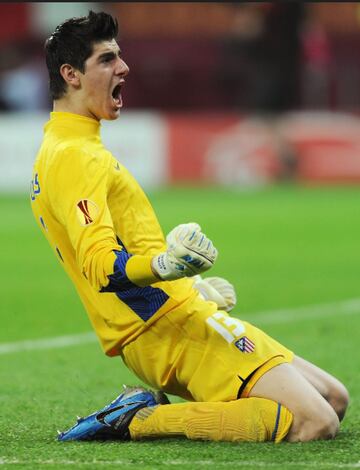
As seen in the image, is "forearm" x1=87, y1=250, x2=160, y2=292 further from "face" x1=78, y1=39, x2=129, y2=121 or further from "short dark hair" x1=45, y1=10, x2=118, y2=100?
"short dark hair" x1=45, y1=10, x2=118, y2=100

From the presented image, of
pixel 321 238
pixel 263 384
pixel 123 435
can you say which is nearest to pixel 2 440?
pixel 123 435

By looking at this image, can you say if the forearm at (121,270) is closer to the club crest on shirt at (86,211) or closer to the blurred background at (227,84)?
the club crest on shirt at (86,211)

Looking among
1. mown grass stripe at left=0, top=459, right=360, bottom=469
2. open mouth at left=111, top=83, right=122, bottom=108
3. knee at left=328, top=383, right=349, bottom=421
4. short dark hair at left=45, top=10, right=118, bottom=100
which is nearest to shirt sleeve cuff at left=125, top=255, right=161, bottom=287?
mown grass stripe at left=0, top=459, right=360, bottom=469

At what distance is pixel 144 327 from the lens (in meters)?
5.94

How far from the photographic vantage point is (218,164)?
2506 centimetres

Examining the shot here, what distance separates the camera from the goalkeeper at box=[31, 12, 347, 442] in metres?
5.83

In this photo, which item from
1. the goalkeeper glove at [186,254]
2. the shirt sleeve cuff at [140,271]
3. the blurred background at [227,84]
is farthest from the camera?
the blurred background at [227,84]

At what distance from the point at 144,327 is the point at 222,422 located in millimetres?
534

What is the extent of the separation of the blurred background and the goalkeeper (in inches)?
738

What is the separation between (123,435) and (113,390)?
1.57 metres

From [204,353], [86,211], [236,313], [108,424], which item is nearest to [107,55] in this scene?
[86,211]

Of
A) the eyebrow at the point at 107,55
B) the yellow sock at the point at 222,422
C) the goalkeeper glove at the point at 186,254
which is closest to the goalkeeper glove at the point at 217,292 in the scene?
the yellow sock at the point at 222,422

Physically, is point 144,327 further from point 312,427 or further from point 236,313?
point 236,313

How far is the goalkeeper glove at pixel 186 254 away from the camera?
210 inches
